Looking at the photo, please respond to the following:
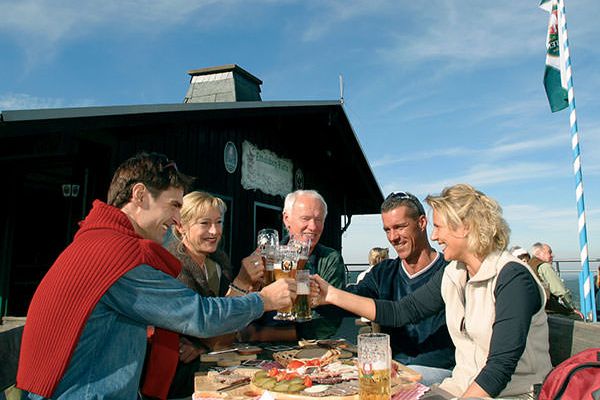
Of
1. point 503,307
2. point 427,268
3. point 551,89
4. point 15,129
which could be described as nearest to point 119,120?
point 15,129

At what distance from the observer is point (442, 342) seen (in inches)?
117

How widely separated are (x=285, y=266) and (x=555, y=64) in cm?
733

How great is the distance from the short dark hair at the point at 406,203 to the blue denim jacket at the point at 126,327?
74.1 inches

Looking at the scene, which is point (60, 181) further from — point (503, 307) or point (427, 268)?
point (503, 307)

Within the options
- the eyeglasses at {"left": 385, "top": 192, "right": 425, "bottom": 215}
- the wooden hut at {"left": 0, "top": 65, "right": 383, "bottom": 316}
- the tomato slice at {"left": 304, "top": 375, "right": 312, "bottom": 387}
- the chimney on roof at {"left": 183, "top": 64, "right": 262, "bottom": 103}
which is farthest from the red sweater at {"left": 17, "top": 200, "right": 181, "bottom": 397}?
the chimney on roof at {"left": 183, "top": 64, "right": 262, "bottom": 103}

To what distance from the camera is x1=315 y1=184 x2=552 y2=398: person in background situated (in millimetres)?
1967

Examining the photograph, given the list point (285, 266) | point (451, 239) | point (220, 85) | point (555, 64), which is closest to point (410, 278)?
point (451, 239)

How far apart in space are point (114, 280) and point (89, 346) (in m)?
0.27

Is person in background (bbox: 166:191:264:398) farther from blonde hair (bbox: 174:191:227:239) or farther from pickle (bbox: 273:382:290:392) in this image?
pickle (bbox: 273:382:290:392)

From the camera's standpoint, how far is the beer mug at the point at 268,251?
2516 millimetres

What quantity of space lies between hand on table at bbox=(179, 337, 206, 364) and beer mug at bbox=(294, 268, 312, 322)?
0.57 metres

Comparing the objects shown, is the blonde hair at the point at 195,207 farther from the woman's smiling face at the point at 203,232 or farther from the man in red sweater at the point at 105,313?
the man in red sweater at the point at 105,313

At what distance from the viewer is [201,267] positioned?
3184 mm

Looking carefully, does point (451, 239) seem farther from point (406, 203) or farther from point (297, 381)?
point (297, 381)
